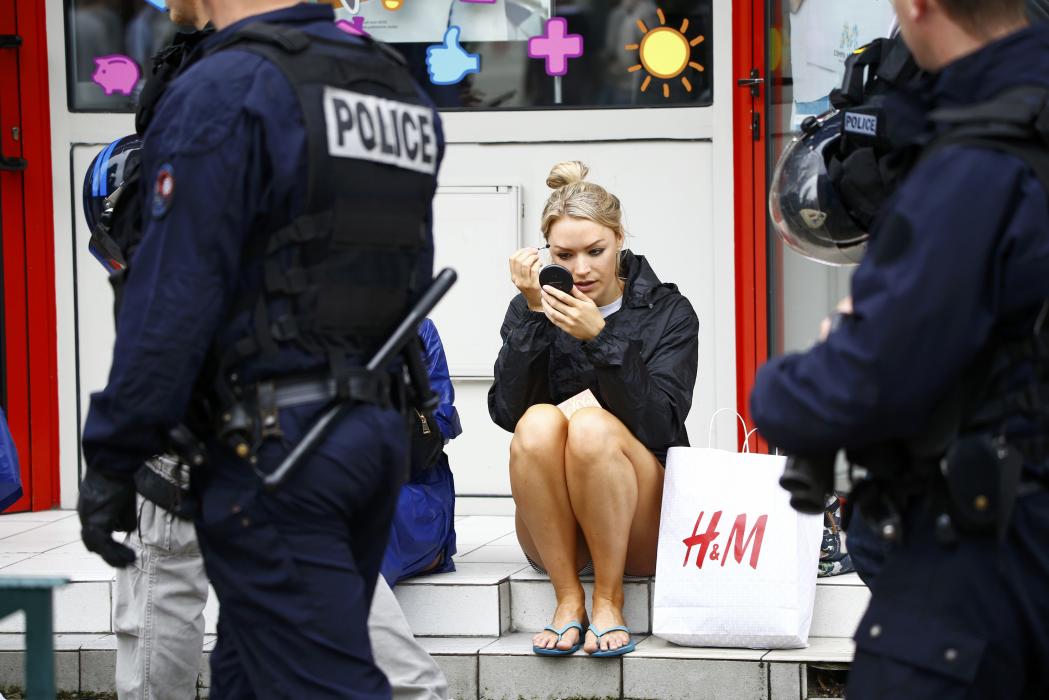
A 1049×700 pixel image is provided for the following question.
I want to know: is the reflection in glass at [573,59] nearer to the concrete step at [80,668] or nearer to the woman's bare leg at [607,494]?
the woman's bare leg at [607,494]

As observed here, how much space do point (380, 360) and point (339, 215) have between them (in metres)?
0.27

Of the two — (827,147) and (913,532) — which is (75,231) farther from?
(913,532)

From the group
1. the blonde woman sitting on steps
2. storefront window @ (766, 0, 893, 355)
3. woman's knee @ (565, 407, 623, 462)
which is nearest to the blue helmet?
the blonde woman sitting on steps

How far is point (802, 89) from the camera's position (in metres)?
5.30

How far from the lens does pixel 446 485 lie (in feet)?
14.4

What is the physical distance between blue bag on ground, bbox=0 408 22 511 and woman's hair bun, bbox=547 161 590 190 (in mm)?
1851

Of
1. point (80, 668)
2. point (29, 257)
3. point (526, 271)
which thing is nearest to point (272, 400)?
point (526, 271)

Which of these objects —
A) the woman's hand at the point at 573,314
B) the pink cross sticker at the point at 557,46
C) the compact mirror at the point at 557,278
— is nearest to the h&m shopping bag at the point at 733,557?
the woman's hand at the point at 573,314

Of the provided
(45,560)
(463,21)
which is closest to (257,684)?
(45,560)

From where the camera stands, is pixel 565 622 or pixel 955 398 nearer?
pixel 955 398

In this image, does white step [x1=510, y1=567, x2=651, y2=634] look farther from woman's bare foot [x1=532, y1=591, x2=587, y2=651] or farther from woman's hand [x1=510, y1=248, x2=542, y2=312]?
woman's hand [x1=510, y1=248, x2=542, y2=312]

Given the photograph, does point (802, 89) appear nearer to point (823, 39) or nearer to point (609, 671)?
point (823, 39)

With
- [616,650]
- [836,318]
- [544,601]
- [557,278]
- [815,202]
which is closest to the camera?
[836,318]

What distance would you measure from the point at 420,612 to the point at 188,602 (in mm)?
938
